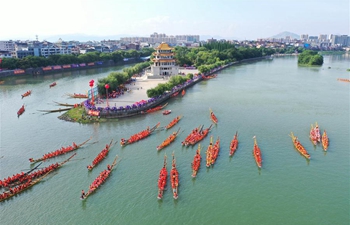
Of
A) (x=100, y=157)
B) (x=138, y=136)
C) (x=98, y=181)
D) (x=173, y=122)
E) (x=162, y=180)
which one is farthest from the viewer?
(x=173, y=122)

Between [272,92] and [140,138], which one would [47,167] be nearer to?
[140,138]

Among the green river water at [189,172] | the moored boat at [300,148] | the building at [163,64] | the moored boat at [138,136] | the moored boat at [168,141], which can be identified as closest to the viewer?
the green river water at [189,172]

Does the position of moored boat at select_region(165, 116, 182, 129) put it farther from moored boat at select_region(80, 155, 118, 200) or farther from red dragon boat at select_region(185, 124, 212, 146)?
moored boat at select_region(80, 155, 118, 200)

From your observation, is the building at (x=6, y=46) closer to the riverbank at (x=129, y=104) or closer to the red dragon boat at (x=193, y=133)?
the riverbank at (x=129, y=104)

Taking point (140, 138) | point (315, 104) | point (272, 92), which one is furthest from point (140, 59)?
point (140, 138)

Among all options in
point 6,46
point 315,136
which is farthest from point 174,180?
point 6,46

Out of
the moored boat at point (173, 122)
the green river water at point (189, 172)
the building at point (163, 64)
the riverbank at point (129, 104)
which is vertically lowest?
the green river water at point (189, 172)

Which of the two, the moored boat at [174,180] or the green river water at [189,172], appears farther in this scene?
the moored boat at [174,180]

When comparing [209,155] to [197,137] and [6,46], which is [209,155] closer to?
[197,137]

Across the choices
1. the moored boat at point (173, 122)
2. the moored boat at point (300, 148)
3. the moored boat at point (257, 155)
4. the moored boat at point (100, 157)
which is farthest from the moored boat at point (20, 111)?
the moored boat at point (300, 148)

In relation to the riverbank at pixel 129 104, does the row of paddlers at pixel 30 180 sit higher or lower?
lower

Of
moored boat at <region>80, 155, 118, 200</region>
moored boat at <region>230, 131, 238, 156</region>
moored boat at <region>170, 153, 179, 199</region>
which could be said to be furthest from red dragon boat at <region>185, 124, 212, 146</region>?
moored boat at <region>80, 155, 118, 200</region>
